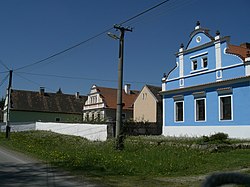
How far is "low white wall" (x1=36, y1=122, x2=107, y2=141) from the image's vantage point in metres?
28.0

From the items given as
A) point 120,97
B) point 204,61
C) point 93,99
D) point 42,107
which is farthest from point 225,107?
point 42,107

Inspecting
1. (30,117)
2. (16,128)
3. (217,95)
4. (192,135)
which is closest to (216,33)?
(217,95)

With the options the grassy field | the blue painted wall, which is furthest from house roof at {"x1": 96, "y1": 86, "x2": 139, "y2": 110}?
the grassy field

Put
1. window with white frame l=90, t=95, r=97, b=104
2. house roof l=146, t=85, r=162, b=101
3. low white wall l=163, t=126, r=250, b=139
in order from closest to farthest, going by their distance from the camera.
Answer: low white wall l=163, t=126, r=250, b=139, house roof l=146, t=85, r=162, b=101, window with white frame l=90, t=95, r=97, b=104

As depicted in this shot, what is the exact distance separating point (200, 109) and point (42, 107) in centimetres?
4060

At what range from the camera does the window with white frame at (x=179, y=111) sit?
28.3 m

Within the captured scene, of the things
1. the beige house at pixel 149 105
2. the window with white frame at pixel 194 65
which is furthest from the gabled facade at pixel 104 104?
the window with white frame at pixel 194 65

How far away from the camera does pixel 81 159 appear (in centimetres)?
1484

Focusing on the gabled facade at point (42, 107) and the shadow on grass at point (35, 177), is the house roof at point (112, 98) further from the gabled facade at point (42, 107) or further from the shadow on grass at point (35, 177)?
the shadow on grass at point (35, 177)

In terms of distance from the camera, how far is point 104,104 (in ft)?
162

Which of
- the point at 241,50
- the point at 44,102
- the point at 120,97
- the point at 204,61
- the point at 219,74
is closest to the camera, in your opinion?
the point at 120,97

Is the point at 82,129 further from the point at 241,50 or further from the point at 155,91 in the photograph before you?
the point at 241,50

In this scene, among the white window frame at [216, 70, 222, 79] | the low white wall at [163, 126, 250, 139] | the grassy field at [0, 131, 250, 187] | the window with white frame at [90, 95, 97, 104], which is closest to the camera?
the grassy field at [0, 131, 250, 187]

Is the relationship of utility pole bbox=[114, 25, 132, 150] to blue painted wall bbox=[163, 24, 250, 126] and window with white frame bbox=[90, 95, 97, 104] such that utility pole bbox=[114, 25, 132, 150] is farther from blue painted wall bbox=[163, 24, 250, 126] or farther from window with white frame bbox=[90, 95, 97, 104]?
window with white frame bbox=[90, 95, 97, 104]
